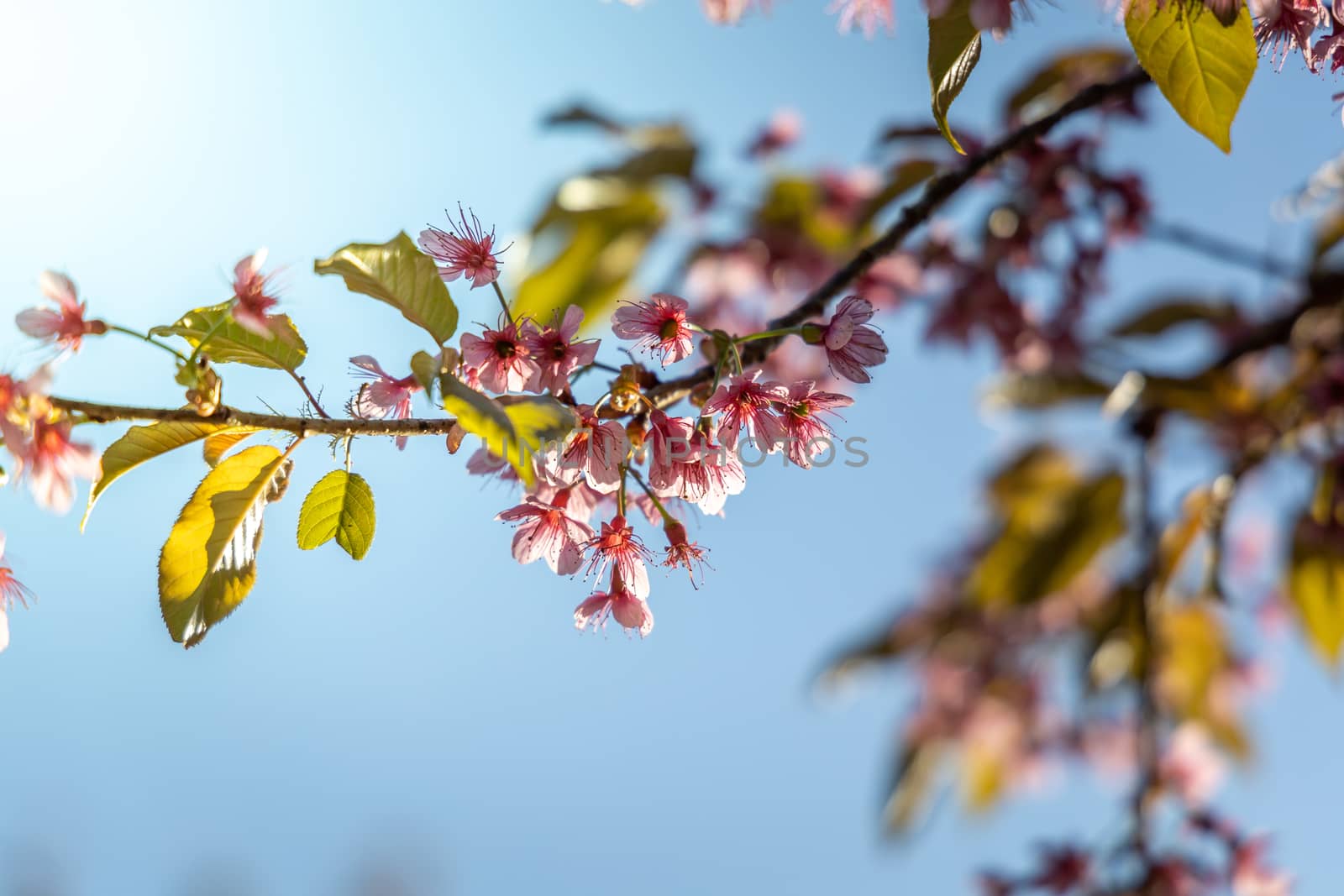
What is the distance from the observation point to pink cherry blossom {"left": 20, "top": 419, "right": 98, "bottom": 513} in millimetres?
674

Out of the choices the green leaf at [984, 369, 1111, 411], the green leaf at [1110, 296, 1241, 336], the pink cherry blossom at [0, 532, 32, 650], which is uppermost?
the green leaf at [1110, 296, 1241, 336]

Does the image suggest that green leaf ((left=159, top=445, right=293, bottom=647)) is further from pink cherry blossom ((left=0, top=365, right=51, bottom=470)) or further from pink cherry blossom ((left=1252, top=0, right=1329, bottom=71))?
pink cherry blossom ((left=1252, top=0, right=1329, bottom=71))

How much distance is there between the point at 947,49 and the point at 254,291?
0.56 metres

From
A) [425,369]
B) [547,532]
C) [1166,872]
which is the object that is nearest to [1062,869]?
[1166,872]

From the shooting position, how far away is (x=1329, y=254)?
1604 mm

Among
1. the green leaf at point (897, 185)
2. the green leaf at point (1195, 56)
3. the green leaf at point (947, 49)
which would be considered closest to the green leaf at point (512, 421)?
the green leaf at point (947, 49)

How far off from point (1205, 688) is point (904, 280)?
1.22m

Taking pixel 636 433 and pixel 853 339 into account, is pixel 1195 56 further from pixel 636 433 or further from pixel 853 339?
pixel 636 433

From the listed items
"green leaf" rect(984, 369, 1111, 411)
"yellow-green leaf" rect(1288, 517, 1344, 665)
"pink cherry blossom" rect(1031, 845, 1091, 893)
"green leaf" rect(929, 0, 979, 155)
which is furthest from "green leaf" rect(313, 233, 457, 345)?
"pink cherry blossom" rect(1031, 845, 1091, 893)

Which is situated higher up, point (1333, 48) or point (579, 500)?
point (1333, 48)

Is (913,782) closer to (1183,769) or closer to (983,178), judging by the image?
(1183,769)

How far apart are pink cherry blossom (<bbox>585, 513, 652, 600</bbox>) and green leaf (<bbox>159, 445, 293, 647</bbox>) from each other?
0.87 feet

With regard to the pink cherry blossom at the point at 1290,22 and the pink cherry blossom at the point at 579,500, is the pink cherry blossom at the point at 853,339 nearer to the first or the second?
the pink cherry blossom at the point at 579,500

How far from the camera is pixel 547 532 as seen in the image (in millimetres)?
835
